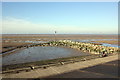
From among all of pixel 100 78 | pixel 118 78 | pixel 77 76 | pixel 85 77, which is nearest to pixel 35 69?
pixel 77 76

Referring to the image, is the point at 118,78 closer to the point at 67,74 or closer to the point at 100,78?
the point at 100,78

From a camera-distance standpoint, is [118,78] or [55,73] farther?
[55,73]

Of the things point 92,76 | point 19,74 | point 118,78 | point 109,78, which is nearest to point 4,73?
point 19,74

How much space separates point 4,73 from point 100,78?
31.1 feet

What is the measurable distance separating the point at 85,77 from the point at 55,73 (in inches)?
117

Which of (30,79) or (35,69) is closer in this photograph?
(30,79)

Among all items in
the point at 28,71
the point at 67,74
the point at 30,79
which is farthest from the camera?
the point at 28,71

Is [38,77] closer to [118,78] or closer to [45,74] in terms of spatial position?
[45,74]

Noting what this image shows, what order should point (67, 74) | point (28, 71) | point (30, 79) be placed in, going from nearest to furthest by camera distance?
point (30, 79)
point (67, 74)
point (28, 71)

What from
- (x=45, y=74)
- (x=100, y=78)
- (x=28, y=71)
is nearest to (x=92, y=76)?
(x=100, y=78)

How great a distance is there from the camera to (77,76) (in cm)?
1003

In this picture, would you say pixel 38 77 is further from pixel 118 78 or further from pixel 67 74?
pixel 118 78

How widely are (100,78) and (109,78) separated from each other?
82 cm

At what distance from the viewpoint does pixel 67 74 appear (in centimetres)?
1059
